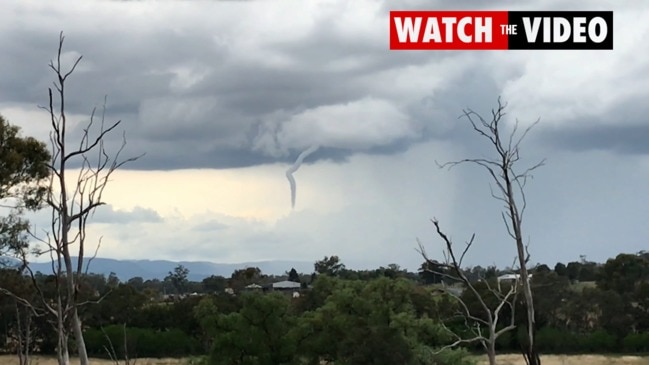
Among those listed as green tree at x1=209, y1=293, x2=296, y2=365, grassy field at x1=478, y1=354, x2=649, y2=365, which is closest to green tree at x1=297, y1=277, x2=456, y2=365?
green tree at x1=209, y1=293, x2=296, y2=365

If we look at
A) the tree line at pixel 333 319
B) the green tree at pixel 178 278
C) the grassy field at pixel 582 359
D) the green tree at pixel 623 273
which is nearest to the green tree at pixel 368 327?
the tree line at pixel 333 319

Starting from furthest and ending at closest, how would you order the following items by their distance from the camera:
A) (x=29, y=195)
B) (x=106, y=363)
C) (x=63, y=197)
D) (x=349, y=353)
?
(x=106, y=363), (x=349, y=353), (x=29, y=195), (x=63, y=197)

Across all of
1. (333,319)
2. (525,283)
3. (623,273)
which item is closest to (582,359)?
(623,273)

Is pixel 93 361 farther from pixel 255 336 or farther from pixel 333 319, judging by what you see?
pixel 333 319

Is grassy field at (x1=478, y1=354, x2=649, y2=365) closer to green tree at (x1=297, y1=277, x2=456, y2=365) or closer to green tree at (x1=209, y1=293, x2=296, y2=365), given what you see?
green tree at (x1=297, y1=277, x2=456, y2=365)

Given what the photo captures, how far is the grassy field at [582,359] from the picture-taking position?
46.1 metres

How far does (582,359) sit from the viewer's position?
49969 mm

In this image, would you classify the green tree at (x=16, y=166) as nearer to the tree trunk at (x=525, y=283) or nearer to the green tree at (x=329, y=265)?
the tree trunk at (x=525, y=283)

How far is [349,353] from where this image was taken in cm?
3331

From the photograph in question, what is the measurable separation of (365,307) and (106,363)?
17.0 meters

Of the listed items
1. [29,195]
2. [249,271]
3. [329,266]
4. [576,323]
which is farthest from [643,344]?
[29,195]

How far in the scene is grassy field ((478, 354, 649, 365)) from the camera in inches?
1817

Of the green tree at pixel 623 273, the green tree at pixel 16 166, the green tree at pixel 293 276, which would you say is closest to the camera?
the green tree at pixel 16 166

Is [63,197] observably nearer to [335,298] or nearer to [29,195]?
[29,195]
